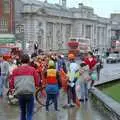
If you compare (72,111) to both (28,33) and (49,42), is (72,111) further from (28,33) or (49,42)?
(49,42)

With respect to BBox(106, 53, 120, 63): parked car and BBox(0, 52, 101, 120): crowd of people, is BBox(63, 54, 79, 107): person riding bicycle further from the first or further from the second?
BBox(106, 53, 120, 63): parked car

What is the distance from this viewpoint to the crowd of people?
42.6 ft

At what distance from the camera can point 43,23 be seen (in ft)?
395

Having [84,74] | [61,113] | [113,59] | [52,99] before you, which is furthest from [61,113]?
[113,59]

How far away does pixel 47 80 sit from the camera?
17516mm

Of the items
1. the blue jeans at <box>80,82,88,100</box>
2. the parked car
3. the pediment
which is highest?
the pediment

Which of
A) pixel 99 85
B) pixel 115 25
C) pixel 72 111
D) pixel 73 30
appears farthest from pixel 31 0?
pixel 72 111

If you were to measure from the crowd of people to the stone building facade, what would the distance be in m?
72.1

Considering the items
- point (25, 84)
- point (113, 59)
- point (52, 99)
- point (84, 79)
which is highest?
point (25, 84)

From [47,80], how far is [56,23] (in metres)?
109

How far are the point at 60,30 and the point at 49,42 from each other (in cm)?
657

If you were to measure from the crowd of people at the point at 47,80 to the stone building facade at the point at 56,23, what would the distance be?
7209cm

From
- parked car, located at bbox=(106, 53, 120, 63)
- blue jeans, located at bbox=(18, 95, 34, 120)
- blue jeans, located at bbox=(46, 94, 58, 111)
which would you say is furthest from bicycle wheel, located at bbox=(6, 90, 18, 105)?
parked car, located at bbox=(106, 53, 120, 63)

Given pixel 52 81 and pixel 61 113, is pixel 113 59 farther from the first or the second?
pixel 52 81
